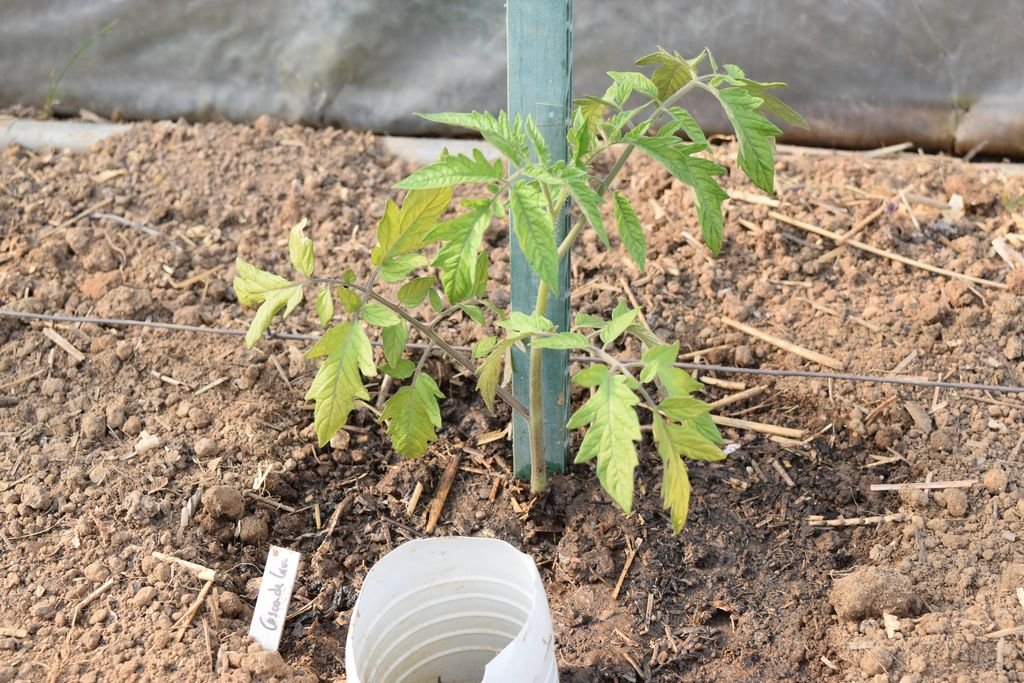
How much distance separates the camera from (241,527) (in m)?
2.01

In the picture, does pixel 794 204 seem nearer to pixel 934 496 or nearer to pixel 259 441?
pixel 934 496

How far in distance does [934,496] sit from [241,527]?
130 centimetres

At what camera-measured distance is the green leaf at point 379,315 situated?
1.61 m

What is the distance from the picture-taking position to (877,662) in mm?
1749

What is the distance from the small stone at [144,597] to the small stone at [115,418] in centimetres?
45

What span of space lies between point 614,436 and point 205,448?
102 cm

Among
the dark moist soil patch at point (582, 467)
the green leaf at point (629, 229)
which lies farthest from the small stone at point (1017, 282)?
the green leaf at point (629, 229)

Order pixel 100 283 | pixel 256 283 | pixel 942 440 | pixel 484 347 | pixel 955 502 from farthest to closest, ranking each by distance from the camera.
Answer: pixel 100 283 → pixel 942 440 → pixel 955 502 → pixel 484 347 → pixel 256 283

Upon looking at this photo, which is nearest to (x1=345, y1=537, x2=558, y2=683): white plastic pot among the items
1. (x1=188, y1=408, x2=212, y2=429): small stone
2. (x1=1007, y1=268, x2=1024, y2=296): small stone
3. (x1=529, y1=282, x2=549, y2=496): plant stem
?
(x1=529, y1=282, x2=549, y2=496): plant stem

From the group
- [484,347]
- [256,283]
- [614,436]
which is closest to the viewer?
[614,436]

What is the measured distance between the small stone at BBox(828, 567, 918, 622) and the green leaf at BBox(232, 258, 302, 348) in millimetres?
1057

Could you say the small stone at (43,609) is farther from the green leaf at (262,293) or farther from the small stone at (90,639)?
the green leaf at (262,293)

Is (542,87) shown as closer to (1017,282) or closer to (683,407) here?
(683,407)

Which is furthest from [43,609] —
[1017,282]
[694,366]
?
[1017,282]
